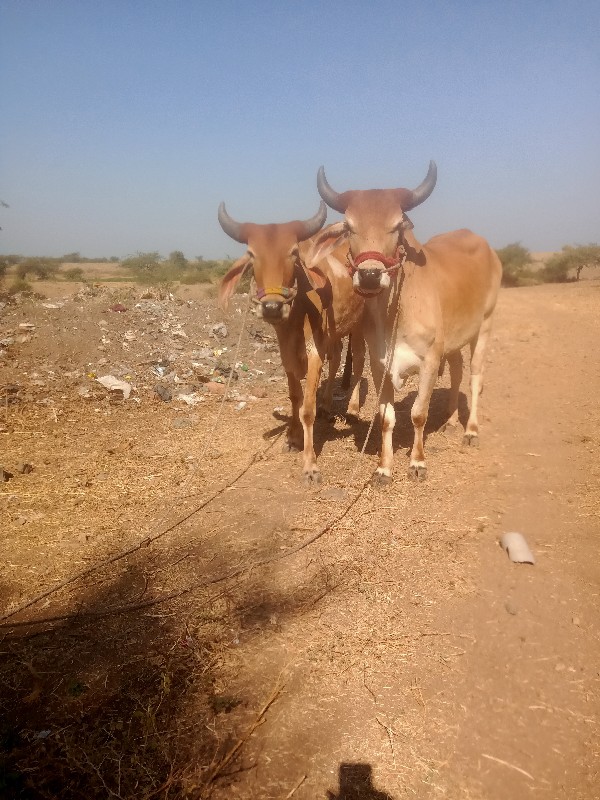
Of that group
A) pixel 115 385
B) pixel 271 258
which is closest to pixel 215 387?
pixel 115 385

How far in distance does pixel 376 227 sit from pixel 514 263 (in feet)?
90.0

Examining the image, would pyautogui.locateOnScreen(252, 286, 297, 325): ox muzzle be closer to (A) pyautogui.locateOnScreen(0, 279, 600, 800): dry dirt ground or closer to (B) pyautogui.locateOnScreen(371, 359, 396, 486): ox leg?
(B) pyautogui.locateOnScreen(371, 359, 396, 486): ox leg

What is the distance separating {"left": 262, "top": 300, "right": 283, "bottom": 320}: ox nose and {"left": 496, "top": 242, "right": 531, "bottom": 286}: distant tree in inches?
933

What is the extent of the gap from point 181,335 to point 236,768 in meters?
8.90

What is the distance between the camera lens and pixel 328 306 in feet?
18.3

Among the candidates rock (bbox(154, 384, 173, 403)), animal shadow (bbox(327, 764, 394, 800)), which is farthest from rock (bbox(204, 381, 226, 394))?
animal shadow (bbox(327, 764, 394, 800))

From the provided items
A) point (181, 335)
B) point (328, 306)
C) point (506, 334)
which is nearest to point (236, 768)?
point (328, 306)

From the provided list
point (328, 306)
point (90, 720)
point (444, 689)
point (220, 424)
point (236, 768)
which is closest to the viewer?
point (236, 768)

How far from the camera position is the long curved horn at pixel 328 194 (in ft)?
15.1

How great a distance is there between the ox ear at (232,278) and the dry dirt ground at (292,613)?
1.82 metres

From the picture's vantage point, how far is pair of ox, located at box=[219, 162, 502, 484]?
440cm

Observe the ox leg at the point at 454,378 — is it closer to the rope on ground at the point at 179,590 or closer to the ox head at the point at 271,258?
the rope on ground at the point at 179,590

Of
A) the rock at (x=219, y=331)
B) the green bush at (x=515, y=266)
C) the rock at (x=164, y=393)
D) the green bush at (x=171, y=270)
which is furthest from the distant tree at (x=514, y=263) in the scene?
the rock at (x=164, y=393)

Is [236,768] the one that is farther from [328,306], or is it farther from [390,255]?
[328,306]
